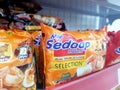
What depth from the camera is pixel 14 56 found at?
1.70 ft

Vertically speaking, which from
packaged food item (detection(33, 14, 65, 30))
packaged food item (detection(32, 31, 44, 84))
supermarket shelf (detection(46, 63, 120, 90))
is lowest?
supermarket shelf (detection(46, 63, 120, 90))

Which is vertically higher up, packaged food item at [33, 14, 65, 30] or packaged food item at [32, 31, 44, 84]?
packaged food item at [33, 14, 65, 30]

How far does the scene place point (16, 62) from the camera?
520mm

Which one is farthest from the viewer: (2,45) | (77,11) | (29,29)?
(77,11)

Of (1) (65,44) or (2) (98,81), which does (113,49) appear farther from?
(1) (65,44)

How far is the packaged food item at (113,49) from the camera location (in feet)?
3.00

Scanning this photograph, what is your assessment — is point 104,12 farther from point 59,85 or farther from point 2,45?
point 2,45

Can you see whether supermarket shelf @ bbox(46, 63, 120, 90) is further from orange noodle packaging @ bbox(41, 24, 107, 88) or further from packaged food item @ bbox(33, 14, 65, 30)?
packaged food item @ bbox(33, 14, 65, 30)

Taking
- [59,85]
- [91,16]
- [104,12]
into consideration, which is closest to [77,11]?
[91,16]

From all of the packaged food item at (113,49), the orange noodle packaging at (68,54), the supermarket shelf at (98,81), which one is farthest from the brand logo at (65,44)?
the packaged food item at (113,49)

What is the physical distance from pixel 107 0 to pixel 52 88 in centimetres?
66

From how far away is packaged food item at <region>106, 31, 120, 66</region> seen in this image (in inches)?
36.0

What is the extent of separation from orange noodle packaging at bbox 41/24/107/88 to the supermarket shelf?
20 millimetres

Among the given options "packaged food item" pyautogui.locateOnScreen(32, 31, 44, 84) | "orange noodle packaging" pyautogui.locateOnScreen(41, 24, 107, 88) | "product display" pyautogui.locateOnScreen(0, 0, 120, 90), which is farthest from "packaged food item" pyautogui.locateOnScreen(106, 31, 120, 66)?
"packaged food item" pyautogui.locateOnScreen(32, 31, 44, 84)
